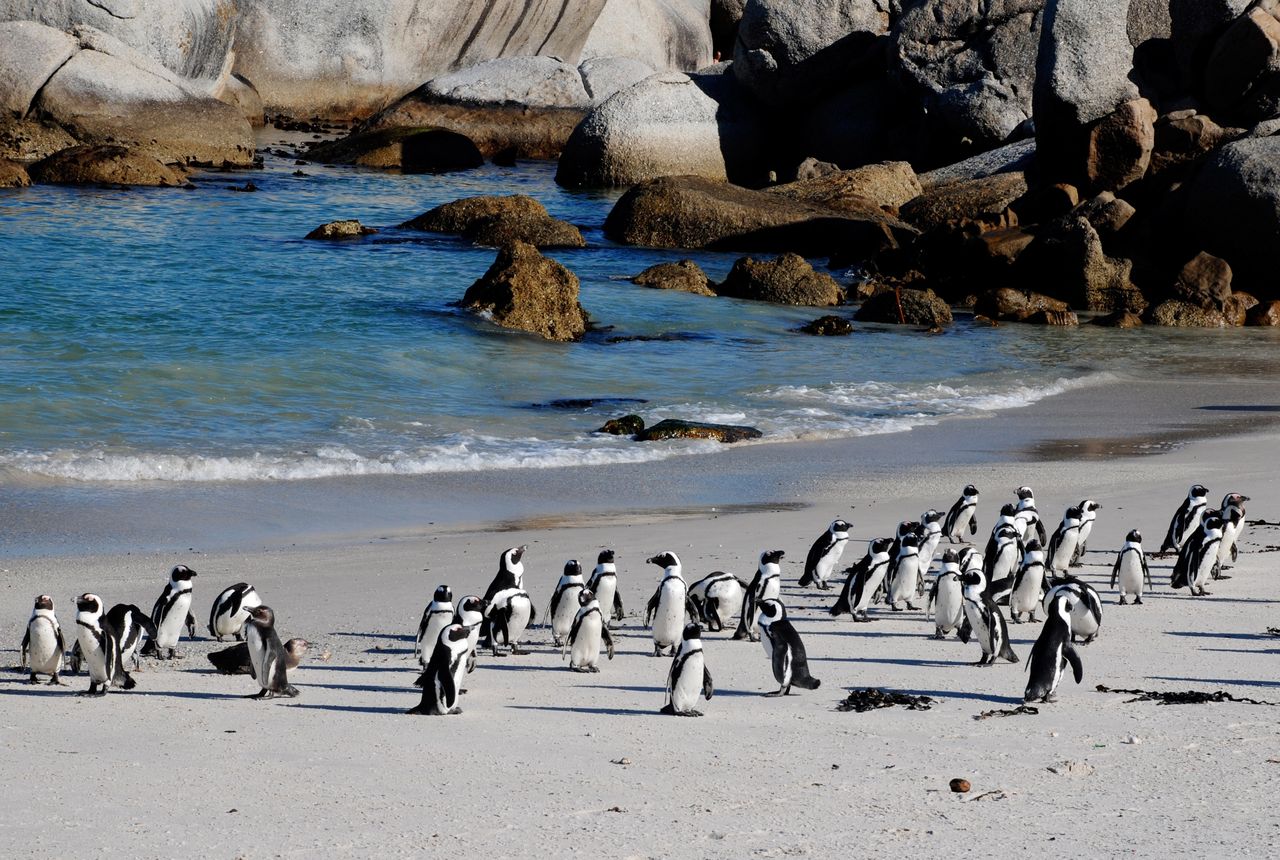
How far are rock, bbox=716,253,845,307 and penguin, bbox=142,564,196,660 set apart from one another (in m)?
16.3

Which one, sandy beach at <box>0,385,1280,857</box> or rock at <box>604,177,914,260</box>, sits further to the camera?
rock at <box>604,177,914,260</box>

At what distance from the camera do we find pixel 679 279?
23516 mm

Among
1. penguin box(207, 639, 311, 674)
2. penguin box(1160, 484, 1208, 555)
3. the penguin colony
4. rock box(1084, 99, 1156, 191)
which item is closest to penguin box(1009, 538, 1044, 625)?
the penguin colony

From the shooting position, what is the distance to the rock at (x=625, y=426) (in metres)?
13.8

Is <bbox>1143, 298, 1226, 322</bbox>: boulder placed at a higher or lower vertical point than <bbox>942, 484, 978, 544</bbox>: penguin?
higher

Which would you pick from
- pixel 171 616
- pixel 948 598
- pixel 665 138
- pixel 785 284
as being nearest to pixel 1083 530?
pixel 948 598

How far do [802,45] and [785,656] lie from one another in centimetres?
3096

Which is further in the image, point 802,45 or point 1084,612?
point 802,45

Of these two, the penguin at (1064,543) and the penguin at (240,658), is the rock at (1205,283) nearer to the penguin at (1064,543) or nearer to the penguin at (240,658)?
the penguin at (1064,543)

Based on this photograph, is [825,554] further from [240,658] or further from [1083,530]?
[240,658]

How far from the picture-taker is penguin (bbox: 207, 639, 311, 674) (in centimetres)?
688

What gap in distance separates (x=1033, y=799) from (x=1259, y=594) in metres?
3.75

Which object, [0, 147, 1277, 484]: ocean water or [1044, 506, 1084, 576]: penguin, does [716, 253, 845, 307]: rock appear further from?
[1044, 506, 1084, 576]: penguin

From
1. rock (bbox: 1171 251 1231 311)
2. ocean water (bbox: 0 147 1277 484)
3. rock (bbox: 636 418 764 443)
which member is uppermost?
rock (bbox: 1171 251 1231 311)
